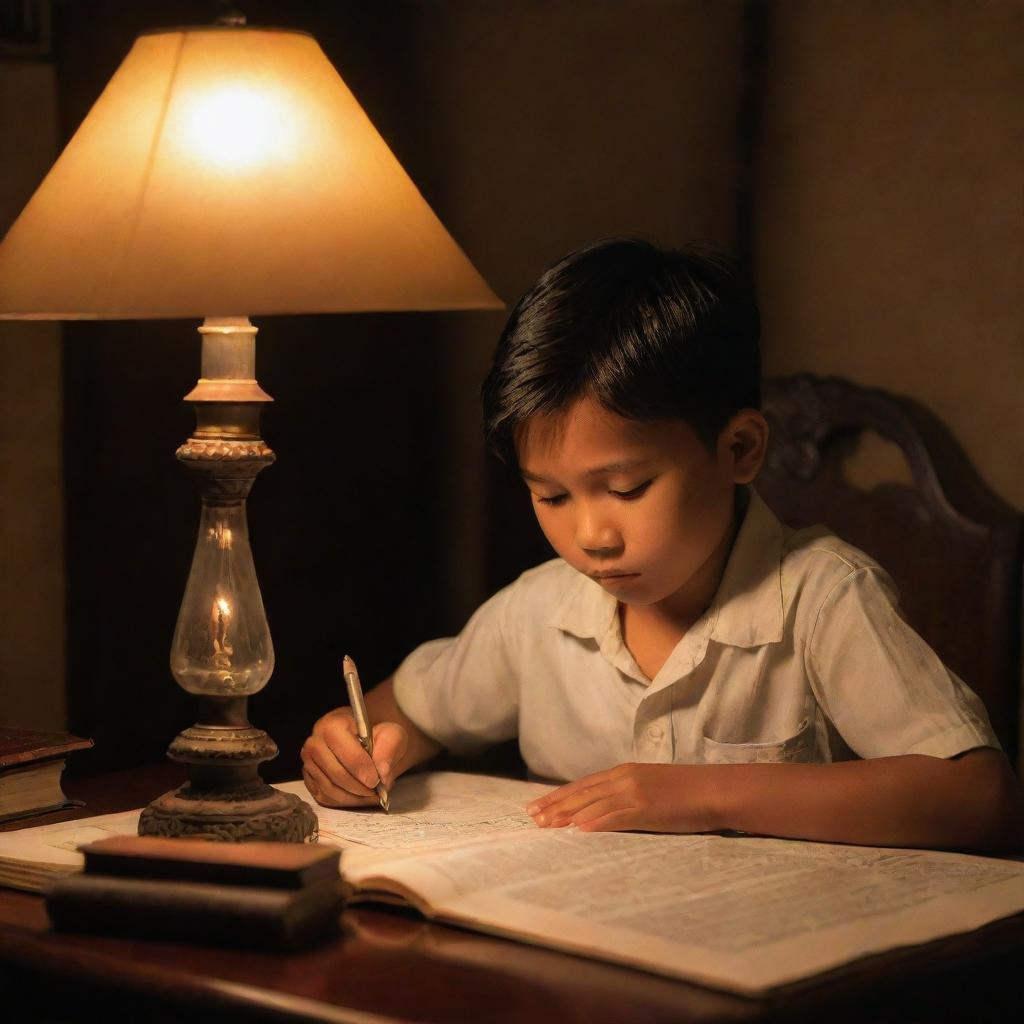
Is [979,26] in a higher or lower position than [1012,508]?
higher

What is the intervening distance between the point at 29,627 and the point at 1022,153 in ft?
4.29

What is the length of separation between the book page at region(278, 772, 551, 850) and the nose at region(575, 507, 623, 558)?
226 millimetres

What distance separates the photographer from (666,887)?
1081 mm

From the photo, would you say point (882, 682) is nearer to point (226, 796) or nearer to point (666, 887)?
point (666, 887)

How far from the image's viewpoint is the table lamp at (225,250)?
1.13 meters

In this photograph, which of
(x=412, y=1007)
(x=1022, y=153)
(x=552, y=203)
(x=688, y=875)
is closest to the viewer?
(x=412, y=1007)

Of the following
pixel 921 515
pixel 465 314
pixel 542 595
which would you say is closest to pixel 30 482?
pixel 542 595

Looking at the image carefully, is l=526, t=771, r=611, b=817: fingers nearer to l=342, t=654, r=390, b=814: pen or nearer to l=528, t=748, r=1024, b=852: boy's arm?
l=528, t=748, r=1024, b=852: boy's arm

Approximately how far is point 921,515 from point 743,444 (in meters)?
0.55

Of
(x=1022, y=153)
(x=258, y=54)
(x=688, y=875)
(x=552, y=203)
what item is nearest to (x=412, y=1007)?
(x=688, y=875)

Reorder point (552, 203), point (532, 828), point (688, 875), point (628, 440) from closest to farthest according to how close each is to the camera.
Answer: point (688, 875) → point (532, 828) → point (628, 440) → point (552, 203)

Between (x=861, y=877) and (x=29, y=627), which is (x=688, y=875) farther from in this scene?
(x=29, y=627)

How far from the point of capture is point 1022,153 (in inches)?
76.9

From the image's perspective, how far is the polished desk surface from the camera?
2.94 ft
